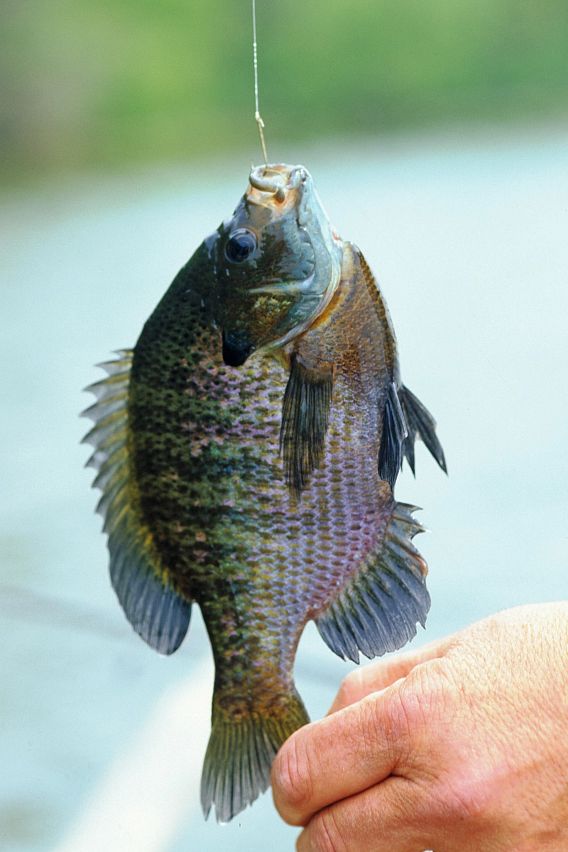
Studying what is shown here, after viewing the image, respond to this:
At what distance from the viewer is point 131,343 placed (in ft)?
17.5

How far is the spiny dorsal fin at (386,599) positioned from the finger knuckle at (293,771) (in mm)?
118

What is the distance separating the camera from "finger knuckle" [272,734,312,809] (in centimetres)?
121

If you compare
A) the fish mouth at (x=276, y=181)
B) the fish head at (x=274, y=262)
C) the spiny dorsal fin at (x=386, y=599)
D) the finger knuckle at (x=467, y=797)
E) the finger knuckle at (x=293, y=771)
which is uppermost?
the fish mouth at (x=276, y=181)

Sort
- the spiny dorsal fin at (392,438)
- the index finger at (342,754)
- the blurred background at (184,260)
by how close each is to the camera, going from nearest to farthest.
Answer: the spiny dorsal fin at (392,438) → the index finger at (342,754) → the blurred background at (184,260)

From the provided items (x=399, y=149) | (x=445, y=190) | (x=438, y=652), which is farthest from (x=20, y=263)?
(x=438, y=652)

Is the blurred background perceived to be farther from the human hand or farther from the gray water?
the human hand

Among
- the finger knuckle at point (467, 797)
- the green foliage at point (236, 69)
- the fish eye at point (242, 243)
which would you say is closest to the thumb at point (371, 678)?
the finger knuckle at point (467, 797)

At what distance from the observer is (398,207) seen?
907 cm

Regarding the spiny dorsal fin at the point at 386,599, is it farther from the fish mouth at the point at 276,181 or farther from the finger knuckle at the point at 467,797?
the fish mouth at the point at 276,181

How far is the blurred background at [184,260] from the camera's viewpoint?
8.83 feet

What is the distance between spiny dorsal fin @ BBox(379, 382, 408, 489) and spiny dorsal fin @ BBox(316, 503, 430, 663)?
0.24 feet

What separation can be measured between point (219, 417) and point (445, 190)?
9.22 m

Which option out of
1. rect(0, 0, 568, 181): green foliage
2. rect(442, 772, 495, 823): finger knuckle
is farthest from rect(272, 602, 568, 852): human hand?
rect(0, 0, 568, 181): green foliage

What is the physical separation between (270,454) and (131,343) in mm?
Answer: 4267
